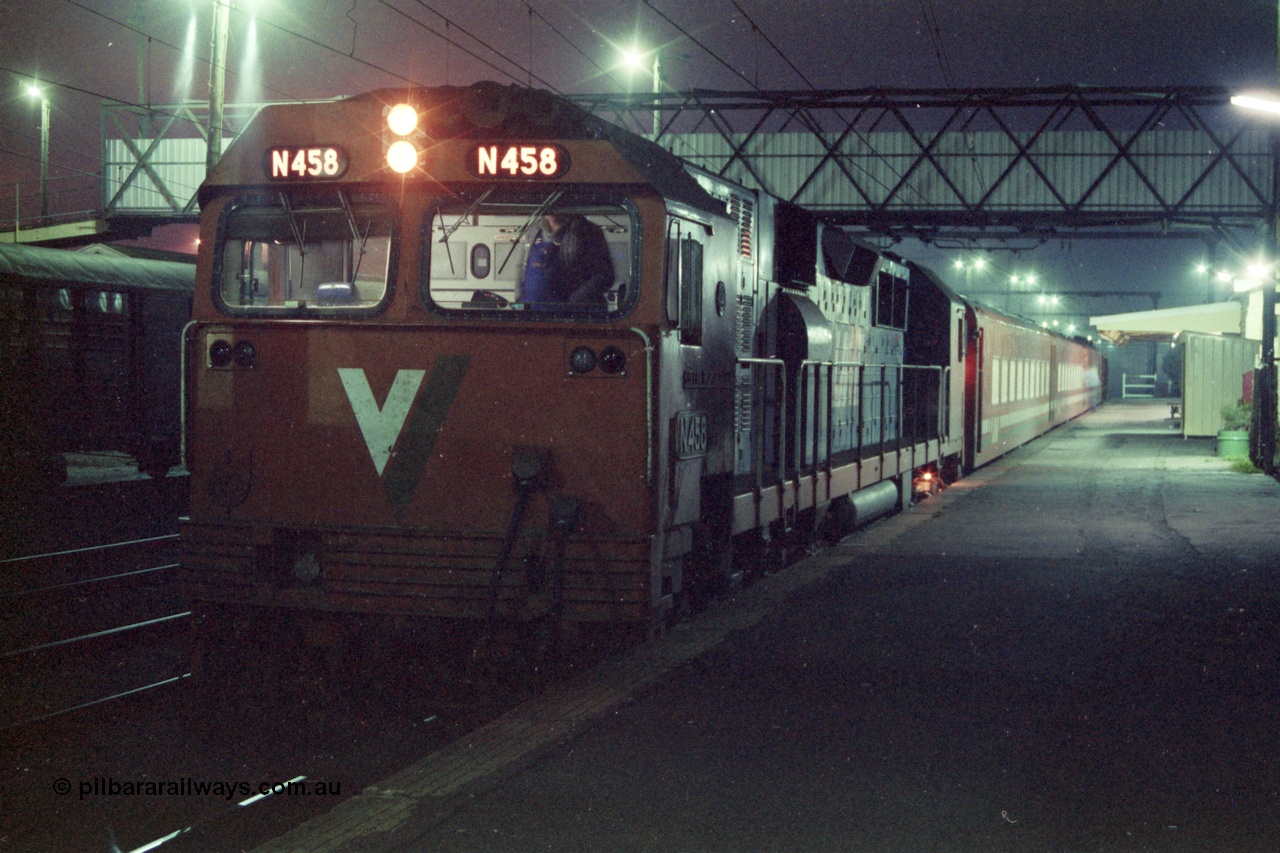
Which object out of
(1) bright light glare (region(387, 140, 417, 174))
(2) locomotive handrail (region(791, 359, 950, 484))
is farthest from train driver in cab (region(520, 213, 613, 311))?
(2) locomotive handrail (region(791, 359, 950, 484))

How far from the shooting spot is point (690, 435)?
747cm

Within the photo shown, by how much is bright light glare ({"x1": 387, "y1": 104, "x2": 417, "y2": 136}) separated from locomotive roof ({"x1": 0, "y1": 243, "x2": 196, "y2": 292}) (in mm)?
12719

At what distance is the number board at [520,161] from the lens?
22.4 ft

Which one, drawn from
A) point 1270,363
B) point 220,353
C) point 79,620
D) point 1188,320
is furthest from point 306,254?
point 1188,320

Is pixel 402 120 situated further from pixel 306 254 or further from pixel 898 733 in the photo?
pixel 898 733

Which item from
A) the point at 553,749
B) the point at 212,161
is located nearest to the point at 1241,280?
the point at 212,161

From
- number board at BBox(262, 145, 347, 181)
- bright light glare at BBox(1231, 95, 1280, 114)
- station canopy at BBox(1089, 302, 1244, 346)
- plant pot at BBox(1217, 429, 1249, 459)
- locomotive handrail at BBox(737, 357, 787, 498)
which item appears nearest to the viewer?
number board at BBox(262, 145, 347, 181)

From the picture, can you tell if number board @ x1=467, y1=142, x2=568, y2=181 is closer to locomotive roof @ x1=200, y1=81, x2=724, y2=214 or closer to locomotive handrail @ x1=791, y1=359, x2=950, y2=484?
locomotive roof @ x1=200, y1=81, x2=724, y2=214

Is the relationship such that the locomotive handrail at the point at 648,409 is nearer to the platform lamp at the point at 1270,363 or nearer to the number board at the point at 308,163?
the number board at the point at 308,163

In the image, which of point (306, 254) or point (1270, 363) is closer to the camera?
point (306, 254)

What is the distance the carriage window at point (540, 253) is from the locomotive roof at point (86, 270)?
12808 mm

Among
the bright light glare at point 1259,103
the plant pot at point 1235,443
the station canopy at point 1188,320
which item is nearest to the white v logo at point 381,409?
the bright light glare at point 1259,103

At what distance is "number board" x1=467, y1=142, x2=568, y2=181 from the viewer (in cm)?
682

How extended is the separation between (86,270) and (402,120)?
48.4 feet
